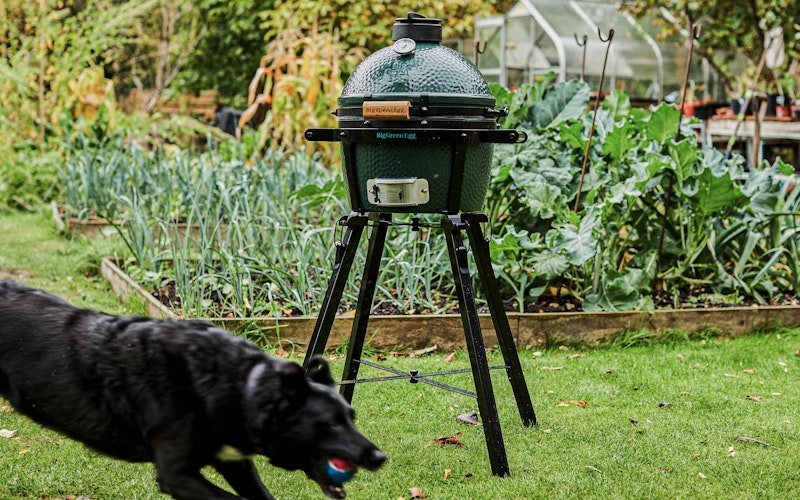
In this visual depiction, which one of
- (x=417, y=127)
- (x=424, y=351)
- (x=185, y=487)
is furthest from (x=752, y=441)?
(x=185, y=487)

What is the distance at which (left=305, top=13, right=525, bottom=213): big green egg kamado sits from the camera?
356 cm

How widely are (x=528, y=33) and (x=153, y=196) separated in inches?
332

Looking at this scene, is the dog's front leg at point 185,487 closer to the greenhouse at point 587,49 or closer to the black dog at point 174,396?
the black dog at point 174,396

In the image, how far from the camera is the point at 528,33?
1477 centimetres

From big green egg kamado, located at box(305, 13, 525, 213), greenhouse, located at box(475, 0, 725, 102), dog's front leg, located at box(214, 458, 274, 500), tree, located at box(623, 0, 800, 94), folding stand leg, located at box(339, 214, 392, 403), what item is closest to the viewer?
dog's front leg, located at box(214, 458, 274, 500)

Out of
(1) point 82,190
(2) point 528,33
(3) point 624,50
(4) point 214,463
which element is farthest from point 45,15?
(4) point 214,463

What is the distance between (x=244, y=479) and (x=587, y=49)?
1293 cm

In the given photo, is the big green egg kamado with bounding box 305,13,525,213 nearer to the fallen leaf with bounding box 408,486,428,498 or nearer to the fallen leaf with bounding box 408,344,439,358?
the fallen leaf with bounding box 408,486,428,498

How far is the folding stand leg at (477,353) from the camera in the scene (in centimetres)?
361

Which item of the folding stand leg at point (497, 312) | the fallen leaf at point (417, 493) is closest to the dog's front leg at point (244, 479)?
the fallen leaf at point (417, 493)

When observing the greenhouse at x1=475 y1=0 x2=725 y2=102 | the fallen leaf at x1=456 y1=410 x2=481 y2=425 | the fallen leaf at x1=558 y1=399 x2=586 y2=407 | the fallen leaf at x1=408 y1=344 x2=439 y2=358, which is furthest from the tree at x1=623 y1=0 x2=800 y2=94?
the fallen leaf at x1=456 y1=410 x2=481 y2=425

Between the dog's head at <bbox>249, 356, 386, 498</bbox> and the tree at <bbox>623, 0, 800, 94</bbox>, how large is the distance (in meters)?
11.6

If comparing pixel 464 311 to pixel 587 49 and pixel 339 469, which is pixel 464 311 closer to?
pixel 339 469

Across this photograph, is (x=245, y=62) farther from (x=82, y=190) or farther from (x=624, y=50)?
(x=82, y=190)
